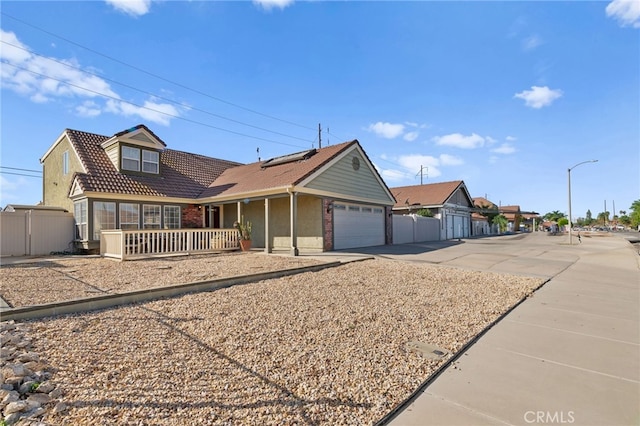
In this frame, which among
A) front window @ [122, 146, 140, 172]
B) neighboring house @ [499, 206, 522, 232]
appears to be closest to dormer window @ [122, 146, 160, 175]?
front window @ [122, 146, 140, 172]

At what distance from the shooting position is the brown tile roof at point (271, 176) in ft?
44.6

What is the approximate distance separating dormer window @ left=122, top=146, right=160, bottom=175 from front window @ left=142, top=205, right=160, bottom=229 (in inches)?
83.6

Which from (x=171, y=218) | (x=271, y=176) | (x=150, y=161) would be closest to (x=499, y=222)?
(x=271, y=176)

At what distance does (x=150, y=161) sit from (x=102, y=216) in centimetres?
387

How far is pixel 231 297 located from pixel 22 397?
3.25m

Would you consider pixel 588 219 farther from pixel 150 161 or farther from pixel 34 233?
pixel 34 233

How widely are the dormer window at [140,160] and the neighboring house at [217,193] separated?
0.04 metres

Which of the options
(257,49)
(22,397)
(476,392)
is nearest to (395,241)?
(257,49)

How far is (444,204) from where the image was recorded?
28.2m

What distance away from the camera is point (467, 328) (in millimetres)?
4770

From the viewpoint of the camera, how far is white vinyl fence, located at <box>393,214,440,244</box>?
20.3m

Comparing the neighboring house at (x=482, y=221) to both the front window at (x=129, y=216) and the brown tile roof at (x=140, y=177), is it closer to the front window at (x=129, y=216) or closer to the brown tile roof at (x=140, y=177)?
the brown tile roof at (x=140, y=177)

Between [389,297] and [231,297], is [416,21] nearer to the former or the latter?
[389,297]

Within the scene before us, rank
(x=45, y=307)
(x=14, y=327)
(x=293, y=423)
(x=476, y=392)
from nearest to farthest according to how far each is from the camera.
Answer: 1. (x=293, y=423)
2. (x=476, y=392)
3. (x=14, y=327)
4. (x=45, y=307)
